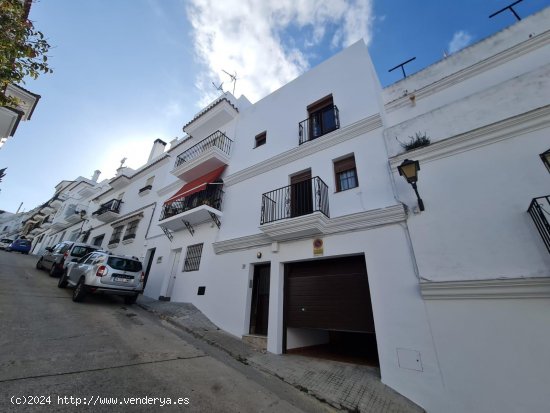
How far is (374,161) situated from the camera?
645 centimetres

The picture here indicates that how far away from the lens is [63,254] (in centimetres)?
1134

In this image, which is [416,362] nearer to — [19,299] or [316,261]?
[316,261]

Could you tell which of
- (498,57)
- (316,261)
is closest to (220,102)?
(316,261)

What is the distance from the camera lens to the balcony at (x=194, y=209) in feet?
32.1

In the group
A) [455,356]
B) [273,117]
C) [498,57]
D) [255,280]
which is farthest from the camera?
[273,117]

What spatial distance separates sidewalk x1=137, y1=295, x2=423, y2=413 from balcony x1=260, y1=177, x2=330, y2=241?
3.15 meters

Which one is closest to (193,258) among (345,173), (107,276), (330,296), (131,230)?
(107,276)

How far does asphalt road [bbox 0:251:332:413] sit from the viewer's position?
2928 mm

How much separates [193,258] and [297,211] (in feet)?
18.0

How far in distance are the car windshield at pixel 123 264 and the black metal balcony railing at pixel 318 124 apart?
292 inches

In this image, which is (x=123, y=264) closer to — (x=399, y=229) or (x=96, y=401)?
(x=96, y=401)

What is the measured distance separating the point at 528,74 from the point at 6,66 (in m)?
10.4

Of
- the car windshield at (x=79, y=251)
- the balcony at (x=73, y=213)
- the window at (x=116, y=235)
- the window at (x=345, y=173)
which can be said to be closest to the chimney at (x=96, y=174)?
the balcony at (x=73, y=213)

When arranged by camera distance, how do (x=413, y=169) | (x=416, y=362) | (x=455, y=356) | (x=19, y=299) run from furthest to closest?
(x=19, y=299) → (x=413, y=169) → (x=416, y=362) → (x=455, y=356)
